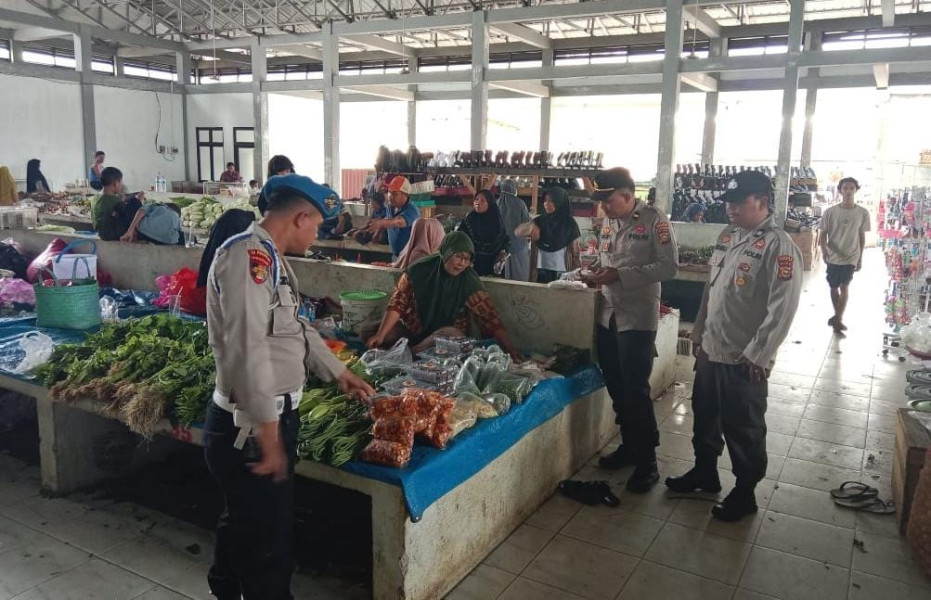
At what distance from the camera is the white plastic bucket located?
4918 mm

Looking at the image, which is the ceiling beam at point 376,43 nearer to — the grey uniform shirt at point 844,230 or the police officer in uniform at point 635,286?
the grey uniform shirt at point 844,230

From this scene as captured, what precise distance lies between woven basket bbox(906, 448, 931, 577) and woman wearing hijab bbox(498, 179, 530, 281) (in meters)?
3.86

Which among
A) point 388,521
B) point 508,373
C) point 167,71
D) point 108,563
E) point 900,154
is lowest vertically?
point 108,563

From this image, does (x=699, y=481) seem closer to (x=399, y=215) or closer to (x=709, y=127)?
(x=399, y=215)

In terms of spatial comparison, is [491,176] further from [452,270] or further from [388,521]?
[388,521]

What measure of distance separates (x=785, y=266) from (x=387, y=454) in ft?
7.03

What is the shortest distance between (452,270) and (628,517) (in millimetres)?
1790

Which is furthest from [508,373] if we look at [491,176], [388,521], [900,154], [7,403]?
[900,154]

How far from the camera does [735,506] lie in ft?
12.4

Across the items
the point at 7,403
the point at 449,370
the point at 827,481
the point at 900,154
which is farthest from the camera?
the point at 900,154

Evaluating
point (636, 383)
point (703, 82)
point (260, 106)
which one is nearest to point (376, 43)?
point (260, 106)

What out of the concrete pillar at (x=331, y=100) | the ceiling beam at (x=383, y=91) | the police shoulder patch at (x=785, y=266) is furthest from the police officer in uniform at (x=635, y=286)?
the ceiling beam at (x=383, y=91)

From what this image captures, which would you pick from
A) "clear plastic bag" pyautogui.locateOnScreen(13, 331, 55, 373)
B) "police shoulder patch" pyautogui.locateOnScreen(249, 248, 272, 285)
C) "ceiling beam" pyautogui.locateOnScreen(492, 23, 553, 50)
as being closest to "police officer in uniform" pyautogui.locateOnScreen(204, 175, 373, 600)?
"police shoulder patch" pyautogui.locateOnScreen(249, 248, 272, 285)

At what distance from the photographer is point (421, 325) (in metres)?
4.59
